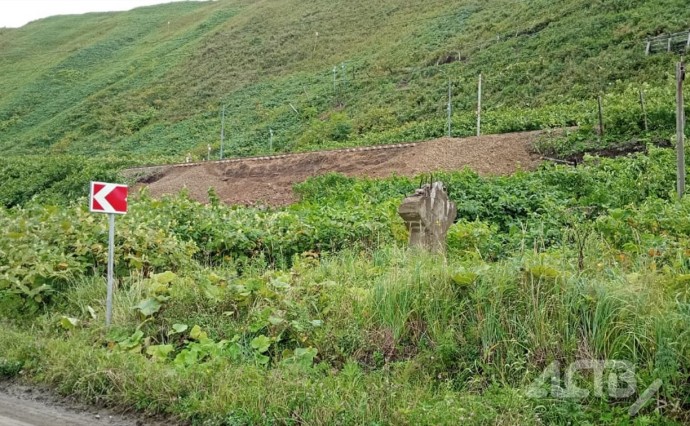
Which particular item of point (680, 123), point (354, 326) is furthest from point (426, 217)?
point (680, 123)

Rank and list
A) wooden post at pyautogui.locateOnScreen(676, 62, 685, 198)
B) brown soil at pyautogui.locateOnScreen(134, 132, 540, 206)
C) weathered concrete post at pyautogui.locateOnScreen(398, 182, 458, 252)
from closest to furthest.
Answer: weathered concrete post at pyautogui.locateOnScreen(398, 182, 458, 252)
wooden post at pyautogui.locateOnScreen(676, 62, 685, 198)
brown soil at pyautogui.locateOnScreen(134, 132, 540, 206)

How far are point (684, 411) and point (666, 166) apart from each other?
32.3 feet

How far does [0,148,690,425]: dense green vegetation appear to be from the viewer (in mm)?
4230

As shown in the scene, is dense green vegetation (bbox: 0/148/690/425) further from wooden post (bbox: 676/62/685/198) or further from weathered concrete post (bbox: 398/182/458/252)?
wooden post (bbox: 676/62/685/198)

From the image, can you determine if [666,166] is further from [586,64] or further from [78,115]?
[78,115]

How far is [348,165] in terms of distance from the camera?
18.1 m

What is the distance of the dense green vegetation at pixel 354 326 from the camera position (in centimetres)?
423

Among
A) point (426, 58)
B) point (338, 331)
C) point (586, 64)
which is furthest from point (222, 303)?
point (426, 58)

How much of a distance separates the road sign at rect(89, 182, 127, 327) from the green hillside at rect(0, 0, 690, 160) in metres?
13.5

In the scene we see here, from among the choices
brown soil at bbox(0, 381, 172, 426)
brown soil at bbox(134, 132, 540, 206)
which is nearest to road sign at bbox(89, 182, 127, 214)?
brown soil at bbox(0, 381, 172, 426)

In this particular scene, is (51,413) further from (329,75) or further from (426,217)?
(329,75)

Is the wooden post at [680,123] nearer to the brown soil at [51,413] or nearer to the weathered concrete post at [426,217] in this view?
the weathered concrete post at [426,217]

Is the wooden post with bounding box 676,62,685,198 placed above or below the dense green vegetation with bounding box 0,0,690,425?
above

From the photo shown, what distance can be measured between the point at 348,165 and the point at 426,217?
34.3 ft
